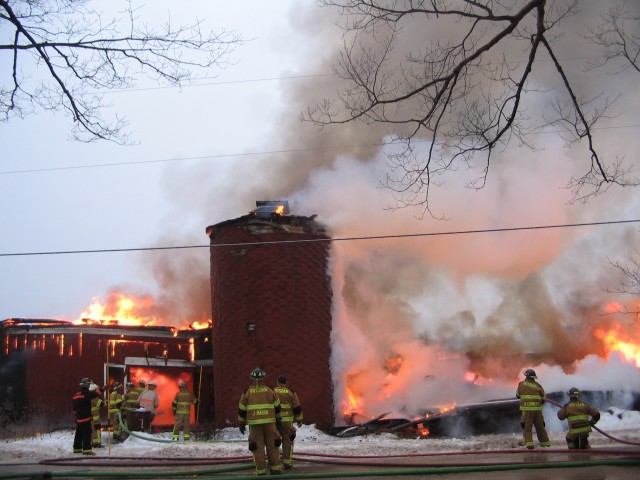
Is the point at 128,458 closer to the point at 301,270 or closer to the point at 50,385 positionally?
the point at 301,270

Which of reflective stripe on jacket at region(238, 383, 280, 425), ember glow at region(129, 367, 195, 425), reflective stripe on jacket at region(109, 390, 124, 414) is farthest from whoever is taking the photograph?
ember glow at region(129, 367, 195, 425)

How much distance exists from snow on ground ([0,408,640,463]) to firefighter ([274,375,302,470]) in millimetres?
2234

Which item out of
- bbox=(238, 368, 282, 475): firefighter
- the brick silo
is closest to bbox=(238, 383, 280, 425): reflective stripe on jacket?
bbox=(238, 368, 282, 475): firefighter

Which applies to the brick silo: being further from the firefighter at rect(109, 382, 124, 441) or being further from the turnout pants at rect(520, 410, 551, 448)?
the turnout pants at rect(520, 410, 551, 448)

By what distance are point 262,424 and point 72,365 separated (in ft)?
41.6

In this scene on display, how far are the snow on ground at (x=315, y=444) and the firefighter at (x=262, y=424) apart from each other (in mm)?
3248

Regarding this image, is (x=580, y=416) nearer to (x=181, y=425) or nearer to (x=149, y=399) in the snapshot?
(x=181, y=425)

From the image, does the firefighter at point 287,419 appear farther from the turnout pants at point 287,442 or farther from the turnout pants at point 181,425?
the turnout pants at point 181,425

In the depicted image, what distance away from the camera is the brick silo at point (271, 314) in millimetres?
17875

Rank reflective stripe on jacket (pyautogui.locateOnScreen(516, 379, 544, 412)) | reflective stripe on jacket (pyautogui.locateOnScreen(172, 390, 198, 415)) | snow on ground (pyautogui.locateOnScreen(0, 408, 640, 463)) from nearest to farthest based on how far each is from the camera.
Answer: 1. reflective stripe on jacket (pyautogui.locateOnScreen(516, 379, 544, 412))
2. snow on ground (pyautogui.locateOnScreen(0, 408, 640, 463))
3. reflective stripe on jacket (pyautogui.locateOnScreen(172, 390, 198, 415))

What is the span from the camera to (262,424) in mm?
9352

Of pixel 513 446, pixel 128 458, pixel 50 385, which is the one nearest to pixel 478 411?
pixel 513 446

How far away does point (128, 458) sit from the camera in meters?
11.7

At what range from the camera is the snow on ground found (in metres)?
12.8
